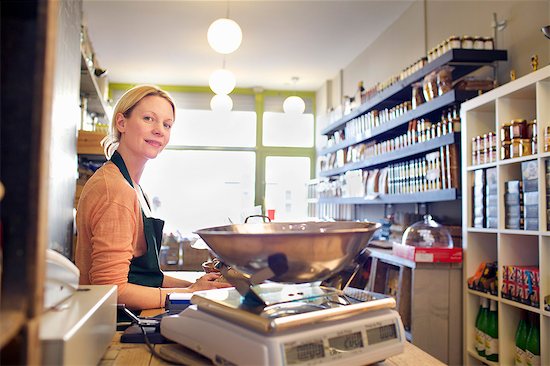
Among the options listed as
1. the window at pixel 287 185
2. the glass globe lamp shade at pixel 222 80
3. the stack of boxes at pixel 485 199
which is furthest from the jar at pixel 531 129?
the window at pixel 287 185

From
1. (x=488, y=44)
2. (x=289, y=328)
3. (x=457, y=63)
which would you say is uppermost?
(x=488, y=44)

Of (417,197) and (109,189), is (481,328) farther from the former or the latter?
(109,189)

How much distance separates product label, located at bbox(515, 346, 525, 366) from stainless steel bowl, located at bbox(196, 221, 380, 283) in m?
2.13

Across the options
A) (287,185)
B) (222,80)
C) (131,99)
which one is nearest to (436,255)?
(131,99)

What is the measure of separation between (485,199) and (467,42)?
1.14m

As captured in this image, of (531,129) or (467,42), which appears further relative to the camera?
(467,42)

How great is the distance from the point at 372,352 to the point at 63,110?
6.97 ft

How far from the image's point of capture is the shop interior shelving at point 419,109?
10.3 ft

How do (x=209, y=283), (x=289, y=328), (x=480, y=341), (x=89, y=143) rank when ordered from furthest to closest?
(x=89, y=143), (x=480, y=341), (x=209, y=283), (x=289, y=328)

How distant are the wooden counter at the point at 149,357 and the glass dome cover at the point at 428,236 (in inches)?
90.0

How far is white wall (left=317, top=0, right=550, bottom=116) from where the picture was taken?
3.04 m

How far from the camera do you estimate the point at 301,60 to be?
686 centimetres

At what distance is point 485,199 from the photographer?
284 centimetres

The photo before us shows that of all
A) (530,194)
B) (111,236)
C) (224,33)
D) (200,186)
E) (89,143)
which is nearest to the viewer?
(111,236)
